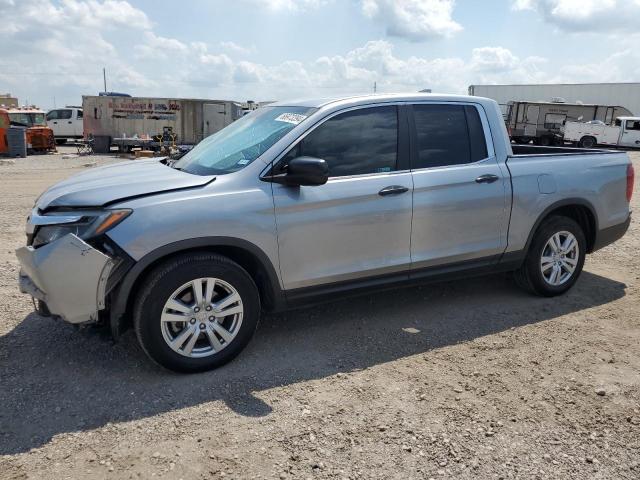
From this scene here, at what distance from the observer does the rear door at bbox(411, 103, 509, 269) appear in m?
4.29

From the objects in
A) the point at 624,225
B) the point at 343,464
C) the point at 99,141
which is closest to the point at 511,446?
the point at 343,464

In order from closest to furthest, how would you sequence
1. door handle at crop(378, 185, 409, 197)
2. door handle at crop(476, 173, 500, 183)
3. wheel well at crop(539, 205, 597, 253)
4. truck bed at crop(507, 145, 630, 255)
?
door handle at crop(378, 185, 409, 197), door handle at crop(476, 173, 500, 183), truck bed at crop(507, 145, 630, 255), wheel well at crop(539, 205, 597, 253)

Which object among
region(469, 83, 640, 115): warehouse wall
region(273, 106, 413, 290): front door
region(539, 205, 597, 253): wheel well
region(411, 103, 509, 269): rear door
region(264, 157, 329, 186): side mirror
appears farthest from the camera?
region(469, 83, 640, 115): warehouse wall

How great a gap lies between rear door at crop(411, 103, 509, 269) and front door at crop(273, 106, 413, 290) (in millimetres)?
151

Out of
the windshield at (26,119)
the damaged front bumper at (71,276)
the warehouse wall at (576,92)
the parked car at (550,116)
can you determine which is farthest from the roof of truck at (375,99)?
the warehouse wall at (576,92)

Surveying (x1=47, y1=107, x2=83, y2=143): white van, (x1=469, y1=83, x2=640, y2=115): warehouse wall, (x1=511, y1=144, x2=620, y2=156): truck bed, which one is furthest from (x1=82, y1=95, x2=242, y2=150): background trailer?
(x1=469, y1=83, x2=640, y2=115): warehouse wall

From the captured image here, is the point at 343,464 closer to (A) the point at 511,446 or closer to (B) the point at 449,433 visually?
(B) the point at 449,433

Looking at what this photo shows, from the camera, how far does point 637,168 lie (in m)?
20.3

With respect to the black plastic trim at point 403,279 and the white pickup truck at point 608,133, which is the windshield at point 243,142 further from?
the white pickup truck at point 608,133

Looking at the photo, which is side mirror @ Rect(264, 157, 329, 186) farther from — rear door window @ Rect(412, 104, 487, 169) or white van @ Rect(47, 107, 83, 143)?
white van @ Rect(47, 107, 83, 143)

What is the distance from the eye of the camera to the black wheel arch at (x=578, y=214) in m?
4.90

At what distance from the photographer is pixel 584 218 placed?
209 inches

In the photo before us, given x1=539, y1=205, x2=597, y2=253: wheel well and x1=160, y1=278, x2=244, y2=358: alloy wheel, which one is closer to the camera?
x1=160, y1=278, x2=244, y2=358: alloy wheel

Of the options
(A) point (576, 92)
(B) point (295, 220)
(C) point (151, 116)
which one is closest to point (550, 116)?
(A) point (576, 92)
